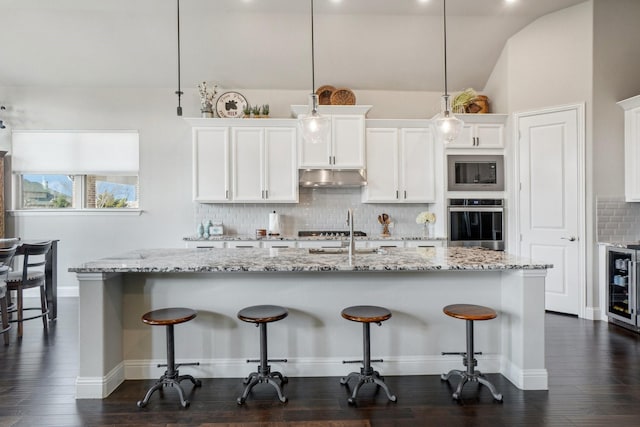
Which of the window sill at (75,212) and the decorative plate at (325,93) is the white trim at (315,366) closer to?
the window sill at (75,212)

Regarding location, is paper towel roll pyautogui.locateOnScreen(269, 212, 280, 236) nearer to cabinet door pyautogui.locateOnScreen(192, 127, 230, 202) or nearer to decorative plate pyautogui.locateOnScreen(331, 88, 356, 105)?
cabinet door pyautogui.locateOnScreen(192, 127, 230, 202)

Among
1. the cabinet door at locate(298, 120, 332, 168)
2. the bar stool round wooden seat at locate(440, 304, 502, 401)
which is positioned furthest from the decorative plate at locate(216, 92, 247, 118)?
the bar stool round wooden seat at locate(440, 304, 502, 401)

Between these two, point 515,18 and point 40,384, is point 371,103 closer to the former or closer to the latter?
point 515,18

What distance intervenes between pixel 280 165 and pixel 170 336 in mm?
2930

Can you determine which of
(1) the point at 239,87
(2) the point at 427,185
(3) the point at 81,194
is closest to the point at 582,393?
(2) the point at 427,185

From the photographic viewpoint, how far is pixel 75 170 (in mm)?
5344

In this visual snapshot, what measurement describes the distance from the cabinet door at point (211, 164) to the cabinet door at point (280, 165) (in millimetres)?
541

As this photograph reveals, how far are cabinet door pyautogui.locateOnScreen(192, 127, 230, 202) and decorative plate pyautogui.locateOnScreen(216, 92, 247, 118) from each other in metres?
0.40

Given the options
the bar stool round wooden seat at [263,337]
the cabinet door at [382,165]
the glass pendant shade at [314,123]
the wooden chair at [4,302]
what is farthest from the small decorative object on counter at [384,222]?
the wooden chair at [4,302]

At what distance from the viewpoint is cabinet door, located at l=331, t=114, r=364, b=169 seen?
16.3 ft

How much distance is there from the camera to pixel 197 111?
17.6 ft

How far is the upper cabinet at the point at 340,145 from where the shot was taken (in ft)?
16.3

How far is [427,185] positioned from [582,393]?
301 centimetres

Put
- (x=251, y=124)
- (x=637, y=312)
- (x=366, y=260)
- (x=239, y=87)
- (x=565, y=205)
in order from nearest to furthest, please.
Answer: (x=366, y=260) < (x=637, y=312) < (x=565, y=205) < (x=251, y=124) < (x=239, y=87)
